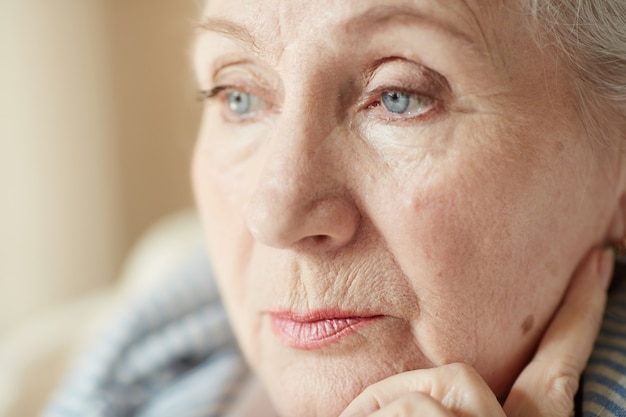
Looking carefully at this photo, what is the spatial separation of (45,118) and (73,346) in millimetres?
1385

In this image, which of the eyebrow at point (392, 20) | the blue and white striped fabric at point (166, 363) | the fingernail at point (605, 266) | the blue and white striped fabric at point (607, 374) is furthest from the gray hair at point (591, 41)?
the blue and white striped fabric at point (166, 363)

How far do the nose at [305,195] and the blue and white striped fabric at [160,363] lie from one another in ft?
2.20

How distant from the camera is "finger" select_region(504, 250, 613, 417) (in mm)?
963

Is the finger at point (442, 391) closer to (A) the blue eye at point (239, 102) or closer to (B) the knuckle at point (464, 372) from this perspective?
(B) the knuckle at point (464, 372)

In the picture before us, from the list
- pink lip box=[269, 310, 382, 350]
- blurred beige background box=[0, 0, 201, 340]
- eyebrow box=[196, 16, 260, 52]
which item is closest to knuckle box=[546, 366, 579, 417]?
pink lip box=[269, 310, 382, 350]

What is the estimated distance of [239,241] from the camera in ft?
3.74

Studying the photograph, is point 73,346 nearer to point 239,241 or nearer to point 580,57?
point 239,241

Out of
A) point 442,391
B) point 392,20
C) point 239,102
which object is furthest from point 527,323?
point 239,102

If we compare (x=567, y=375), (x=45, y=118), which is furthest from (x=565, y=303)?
(x=45, y=118)

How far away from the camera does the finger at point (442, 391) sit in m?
0.89

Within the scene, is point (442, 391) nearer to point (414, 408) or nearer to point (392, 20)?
Answer: point (414, 408)

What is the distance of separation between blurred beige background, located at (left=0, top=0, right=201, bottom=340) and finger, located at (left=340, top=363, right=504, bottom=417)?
1952 millimetres

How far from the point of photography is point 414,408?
878mm

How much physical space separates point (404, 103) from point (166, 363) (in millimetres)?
944
